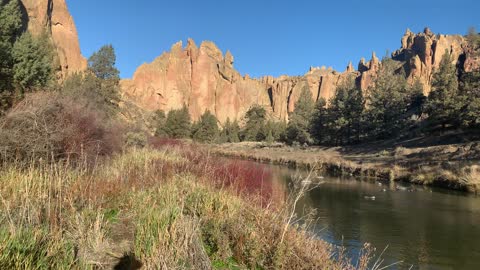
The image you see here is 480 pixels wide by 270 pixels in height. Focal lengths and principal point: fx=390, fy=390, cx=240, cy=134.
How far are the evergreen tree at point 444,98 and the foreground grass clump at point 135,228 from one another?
4533 cm

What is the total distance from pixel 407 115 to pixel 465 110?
21.1m

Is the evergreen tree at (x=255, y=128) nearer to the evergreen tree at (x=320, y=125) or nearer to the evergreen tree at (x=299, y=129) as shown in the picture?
the evergreen tree at (x=299, y=129)

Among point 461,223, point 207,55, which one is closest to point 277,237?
point 461,223

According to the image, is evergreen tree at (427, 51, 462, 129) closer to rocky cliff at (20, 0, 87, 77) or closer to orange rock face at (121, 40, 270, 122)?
rocky cliff at (20, 0, 87, 77)

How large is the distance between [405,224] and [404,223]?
5.6 inches

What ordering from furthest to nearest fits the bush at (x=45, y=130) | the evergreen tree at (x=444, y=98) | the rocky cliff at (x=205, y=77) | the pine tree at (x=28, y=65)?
the rocky cliff at (x=205, y=77) < the evergreen tree at (x=444, y=98) < the pine tree at (x=28, y=65) < the bush at (x=45, y=130)

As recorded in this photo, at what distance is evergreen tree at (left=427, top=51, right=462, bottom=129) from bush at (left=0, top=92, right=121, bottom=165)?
44.9 m

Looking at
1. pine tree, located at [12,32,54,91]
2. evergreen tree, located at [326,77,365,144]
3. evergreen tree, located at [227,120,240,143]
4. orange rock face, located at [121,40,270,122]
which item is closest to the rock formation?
orange rock face, located at [121,40,270,122]

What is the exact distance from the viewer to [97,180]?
7922 millimetres

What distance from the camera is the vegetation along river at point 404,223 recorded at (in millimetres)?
10789

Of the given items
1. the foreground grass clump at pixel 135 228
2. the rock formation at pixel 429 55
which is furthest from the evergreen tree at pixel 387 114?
the rock formation at pixel 429 55

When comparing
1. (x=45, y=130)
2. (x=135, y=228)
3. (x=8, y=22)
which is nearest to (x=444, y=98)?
(x=8, y=22)

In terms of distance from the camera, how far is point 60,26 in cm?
11150

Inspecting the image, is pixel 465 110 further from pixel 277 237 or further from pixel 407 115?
pixel 277 237
